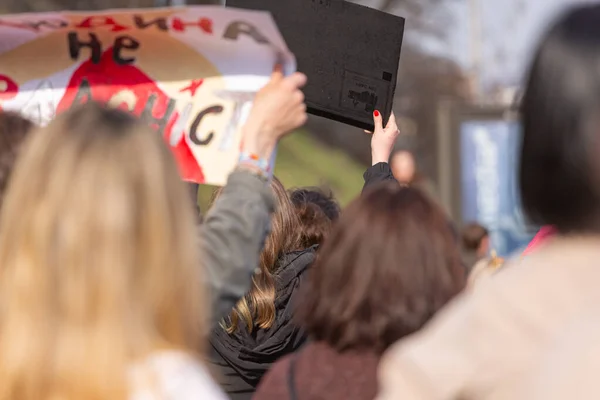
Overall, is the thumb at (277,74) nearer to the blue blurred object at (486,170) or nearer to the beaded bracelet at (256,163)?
→ the beaded bracelet at (256,163)

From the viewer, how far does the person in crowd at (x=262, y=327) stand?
13.9 ft

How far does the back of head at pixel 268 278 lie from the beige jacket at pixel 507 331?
2.39 metres

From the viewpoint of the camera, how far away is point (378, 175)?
370cm

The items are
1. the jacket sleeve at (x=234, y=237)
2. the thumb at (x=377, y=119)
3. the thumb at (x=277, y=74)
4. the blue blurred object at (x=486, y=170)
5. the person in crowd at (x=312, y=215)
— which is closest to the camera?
the jacket sleeve at (x=234, y=237)

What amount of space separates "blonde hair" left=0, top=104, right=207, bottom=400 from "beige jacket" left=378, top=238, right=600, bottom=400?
0.42 meters

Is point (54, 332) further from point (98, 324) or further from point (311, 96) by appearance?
point (311, 96)

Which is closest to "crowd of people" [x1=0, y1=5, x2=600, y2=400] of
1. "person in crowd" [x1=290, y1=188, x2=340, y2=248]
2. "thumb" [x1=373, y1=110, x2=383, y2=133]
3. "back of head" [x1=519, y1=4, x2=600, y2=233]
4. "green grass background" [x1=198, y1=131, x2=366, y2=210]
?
"back of head" [x1=519, y1=4, x2=600, y2=233]

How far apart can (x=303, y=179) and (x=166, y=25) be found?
21060mm

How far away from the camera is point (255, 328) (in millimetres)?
4297

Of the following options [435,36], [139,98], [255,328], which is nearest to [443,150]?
[255,328]

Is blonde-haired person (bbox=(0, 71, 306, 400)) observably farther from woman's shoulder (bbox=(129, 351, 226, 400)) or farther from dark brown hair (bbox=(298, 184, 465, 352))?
dark brown hair (bbox=(298, 184, 465, 352))

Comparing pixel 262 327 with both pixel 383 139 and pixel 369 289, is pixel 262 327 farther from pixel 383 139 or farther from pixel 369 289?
pixel 369 289

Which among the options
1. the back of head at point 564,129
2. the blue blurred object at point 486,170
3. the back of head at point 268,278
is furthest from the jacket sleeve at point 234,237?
the blue blurred object at point 486,170

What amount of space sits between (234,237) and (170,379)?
1.44 ft
